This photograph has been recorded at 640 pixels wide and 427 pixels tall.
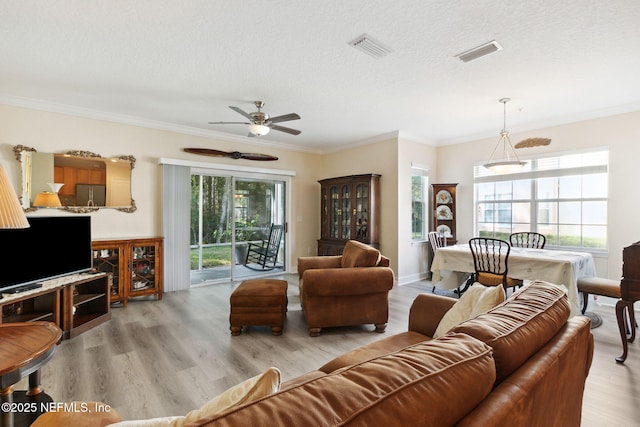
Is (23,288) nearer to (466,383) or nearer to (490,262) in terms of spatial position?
(466,383)

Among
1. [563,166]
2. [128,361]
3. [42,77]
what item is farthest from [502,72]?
[42,77]

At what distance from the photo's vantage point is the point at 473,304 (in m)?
1.65

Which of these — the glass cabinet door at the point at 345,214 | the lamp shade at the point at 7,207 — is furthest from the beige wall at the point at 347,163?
the lamp shade at the point at 7,207

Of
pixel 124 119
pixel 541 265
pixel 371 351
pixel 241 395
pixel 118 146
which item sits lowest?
pixel 371 351

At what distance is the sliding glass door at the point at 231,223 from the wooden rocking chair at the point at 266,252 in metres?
0.02

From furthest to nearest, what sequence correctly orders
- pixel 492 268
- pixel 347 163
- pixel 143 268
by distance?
pixel 347 163, pixel 143 268, pixel 492 268

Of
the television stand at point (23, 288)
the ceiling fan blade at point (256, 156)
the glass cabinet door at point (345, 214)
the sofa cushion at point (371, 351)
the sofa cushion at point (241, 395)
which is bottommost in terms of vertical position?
the sofa cushion at point (371, 351)

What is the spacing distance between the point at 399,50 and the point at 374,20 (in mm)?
487

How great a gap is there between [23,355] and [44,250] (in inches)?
80.2

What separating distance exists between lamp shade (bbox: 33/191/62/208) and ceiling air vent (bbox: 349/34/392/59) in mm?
4028

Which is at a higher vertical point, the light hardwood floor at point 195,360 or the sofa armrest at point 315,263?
the sofa armrest at point 315,263

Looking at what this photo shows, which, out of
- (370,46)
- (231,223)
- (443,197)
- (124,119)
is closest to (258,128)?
(370,46)

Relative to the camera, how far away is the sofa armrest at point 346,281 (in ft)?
9.69

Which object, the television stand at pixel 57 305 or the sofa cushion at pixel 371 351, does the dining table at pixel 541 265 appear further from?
the television stand at pixel 57 305
